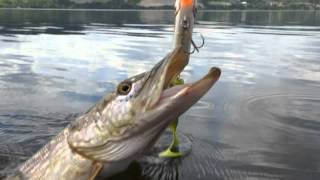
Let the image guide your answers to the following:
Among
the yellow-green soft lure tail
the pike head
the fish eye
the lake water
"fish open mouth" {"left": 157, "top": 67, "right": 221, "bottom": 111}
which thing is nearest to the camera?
"fish open mouth" {"left": 157, "top": 67, "right": 221, "bottom": 111}

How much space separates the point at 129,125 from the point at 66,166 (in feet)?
3.49

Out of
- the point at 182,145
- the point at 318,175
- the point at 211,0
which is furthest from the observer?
the point at 211,0

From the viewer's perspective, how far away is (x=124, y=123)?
5.36 meters

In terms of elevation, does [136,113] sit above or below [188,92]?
below

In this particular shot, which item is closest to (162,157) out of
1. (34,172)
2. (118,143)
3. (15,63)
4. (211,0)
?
(34,172)

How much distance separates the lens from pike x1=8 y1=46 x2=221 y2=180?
5039mm

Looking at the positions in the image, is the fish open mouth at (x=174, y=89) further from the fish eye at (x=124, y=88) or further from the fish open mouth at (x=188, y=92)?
the fish eye at (x=124, y=88)

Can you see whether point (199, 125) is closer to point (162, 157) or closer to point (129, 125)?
point (162, 157)

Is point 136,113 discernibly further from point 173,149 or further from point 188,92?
point 173,149

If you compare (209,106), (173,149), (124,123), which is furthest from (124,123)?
(209,106)

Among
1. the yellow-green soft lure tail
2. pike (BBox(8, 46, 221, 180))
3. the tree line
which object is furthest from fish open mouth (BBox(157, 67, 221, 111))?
the tree line

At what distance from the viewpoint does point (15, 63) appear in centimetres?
2089

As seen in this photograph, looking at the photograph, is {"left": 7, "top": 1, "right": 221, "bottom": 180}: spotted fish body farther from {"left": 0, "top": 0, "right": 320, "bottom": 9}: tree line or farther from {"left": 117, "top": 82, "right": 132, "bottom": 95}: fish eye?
{"left": 0, "top": 0, "right": 320, "bottom": 9}: tree line

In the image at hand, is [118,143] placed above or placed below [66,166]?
above
